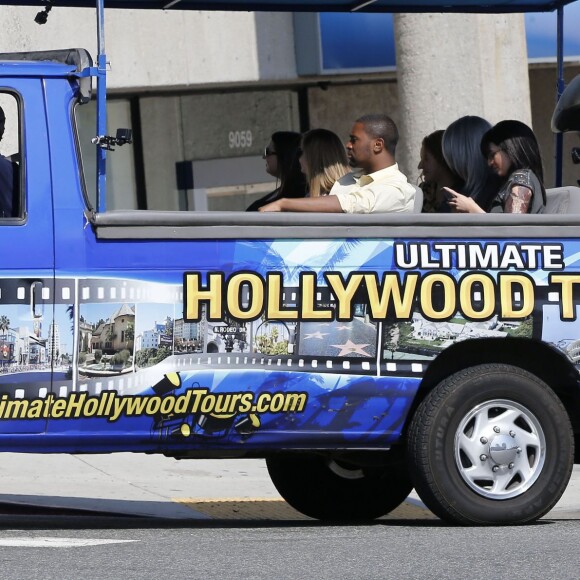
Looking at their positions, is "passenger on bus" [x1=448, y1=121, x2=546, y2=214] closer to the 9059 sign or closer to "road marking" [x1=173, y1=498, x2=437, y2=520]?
"road marking" [x1=173, y1=498, x2=437, y2=520]

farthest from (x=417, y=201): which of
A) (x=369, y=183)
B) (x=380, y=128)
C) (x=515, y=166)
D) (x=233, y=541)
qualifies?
(x=233, y=541)

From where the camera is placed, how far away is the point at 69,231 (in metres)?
6.30

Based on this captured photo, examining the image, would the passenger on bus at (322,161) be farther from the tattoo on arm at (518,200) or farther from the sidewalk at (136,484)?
the sidewalk at (136,484)

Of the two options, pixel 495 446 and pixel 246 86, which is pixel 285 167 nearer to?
pixel 495 446

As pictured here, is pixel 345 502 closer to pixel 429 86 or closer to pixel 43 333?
pixel 43 333

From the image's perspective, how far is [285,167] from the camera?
27.1 ft

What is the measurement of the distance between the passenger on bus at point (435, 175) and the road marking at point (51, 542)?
2643mm

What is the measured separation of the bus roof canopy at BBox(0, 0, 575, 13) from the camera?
859 cm

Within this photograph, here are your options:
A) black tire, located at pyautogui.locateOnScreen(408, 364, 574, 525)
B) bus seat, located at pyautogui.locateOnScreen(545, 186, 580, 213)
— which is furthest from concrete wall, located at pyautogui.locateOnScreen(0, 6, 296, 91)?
black tire, located at pyautogui.locateOnScreen(408, 364, 574, 525)

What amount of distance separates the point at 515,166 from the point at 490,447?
4.92 ft

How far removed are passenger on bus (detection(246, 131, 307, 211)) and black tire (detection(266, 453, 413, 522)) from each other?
4.55 feet

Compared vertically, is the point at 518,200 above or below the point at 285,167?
below

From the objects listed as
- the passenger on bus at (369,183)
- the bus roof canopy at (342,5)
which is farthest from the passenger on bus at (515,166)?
the bus roof canopy at (342,5)

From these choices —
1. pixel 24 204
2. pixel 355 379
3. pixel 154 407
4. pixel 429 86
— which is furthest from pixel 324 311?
pixel 429 86
